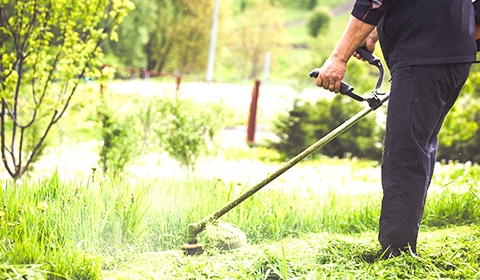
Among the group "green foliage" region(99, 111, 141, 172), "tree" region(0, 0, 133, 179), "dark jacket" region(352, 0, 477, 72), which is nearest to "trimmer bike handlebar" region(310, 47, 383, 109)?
"dark jacket" region(352, 0, 477, 72)

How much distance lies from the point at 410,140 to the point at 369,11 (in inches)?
19.8

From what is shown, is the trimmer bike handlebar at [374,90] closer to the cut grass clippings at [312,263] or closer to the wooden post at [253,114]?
A: the cut grass clippings at [312,263]

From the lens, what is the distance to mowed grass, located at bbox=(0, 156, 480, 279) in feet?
7.48

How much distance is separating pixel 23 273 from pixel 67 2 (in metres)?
3.11

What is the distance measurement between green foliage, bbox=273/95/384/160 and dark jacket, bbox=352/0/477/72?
765cm

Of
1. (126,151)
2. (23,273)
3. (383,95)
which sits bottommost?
(126,151)

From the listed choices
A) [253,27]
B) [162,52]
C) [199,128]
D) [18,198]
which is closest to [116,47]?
[162,52]

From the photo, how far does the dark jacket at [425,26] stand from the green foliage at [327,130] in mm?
7649

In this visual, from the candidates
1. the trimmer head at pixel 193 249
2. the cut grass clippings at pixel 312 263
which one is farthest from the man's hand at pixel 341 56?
the trimmer head at pixel 193 249

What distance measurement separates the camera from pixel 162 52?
37.9m

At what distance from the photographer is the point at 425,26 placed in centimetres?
239

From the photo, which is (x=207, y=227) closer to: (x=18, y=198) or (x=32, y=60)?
(x=18, y=198)

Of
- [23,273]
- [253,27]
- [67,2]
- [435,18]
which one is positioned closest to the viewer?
[23,273]

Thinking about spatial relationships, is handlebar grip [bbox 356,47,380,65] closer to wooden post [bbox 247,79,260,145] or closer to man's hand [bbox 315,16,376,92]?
man's hand [bbox 315,16,376,92]
